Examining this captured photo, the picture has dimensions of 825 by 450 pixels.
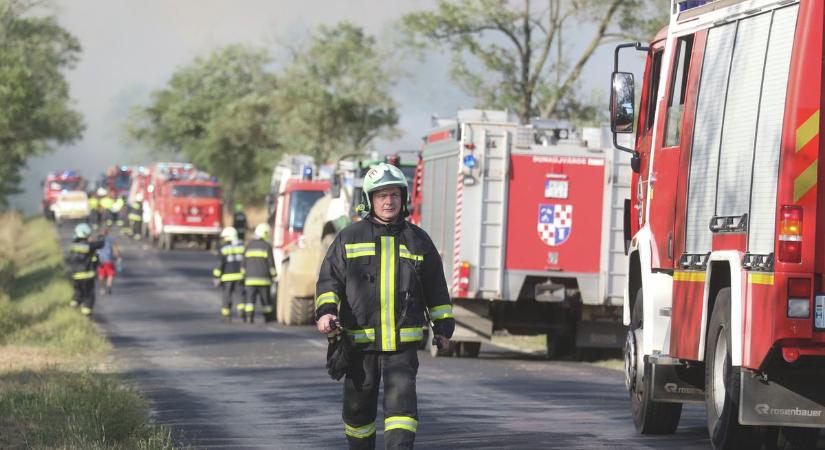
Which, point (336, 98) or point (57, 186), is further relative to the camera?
point (57, 186)

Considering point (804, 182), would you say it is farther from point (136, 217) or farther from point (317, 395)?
point (136, 217)

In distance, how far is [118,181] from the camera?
75062 mm

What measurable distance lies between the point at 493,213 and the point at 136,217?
142 feet

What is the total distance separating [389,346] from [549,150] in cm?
1256

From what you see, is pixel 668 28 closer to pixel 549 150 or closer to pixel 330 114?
pixel 549 150

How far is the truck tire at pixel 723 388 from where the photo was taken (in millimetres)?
9812

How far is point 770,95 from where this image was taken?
31.2ft

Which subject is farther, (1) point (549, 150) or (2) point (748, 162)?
(1) point (549, 150)

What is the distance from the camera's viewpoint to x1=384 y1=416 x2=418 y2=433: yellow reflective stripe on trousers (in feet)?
28.3

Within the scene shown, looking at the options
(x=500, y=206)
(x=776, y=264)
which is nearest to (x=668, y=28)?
(x=776, y=264)

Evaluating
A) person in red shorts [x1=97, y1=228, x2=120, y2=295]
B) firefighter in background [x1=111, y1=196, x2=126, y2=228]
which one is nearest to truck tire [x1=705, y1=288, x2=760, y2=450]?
person in red shorts [x1=97, y1=228, x2=120, y2=295]

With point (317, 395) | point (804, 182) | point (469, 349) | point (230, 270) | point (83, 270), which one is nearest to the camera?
point (804, 182)

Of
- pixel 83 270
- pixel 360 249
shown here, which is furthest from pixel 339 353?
pixel 83 270

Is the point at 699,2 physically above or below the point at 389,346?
above
